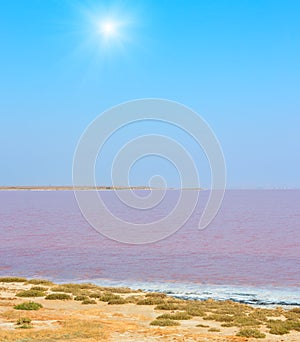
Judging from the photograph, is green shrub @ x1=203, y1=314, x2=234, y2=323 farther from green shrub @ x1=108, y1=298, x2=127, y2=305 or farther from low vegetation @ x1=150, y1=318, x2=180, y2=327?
green shrub @ x1=108, y1=298, x2=127, y2=305

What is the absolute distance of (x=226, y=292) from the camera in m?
29.0

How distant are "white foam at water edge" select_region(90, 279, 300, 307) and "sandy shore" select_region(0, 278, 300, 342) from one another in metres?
2.28

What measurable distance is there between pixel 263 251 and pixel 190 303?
1060 inches

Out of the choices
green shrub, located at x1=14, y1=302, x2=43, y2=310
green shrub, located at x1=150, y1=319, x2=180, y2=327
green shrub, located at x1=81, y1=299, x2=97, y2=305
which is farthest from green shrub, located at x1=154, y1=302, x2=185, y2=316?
green shrub, located at x1=14, y1=302, x2=43, y2=310

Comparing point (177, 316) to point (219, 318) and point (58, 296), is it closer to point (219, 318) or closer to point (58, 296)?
point (219, 318)

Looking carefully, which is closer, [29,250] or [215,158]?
[215,158]

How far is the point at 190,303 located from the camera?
2372 centimetres

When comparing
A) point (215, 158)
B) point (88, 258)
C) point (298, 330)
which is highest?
point (215, 158)

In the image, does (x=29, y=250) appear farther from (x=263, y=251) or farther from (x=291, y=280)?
(x=291, y=280)

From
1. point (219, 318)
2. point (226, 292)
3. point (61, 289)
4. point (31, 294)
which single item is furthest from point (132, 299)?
point (226, 292)

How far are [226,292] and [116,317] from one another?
10.8 meters

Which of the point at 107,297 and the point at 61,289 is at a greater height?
the point at 61,289

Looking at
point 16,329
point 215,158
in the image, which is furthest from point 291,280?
point 16,329

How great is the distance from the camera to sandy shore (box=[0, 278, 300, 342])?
16.4 m
